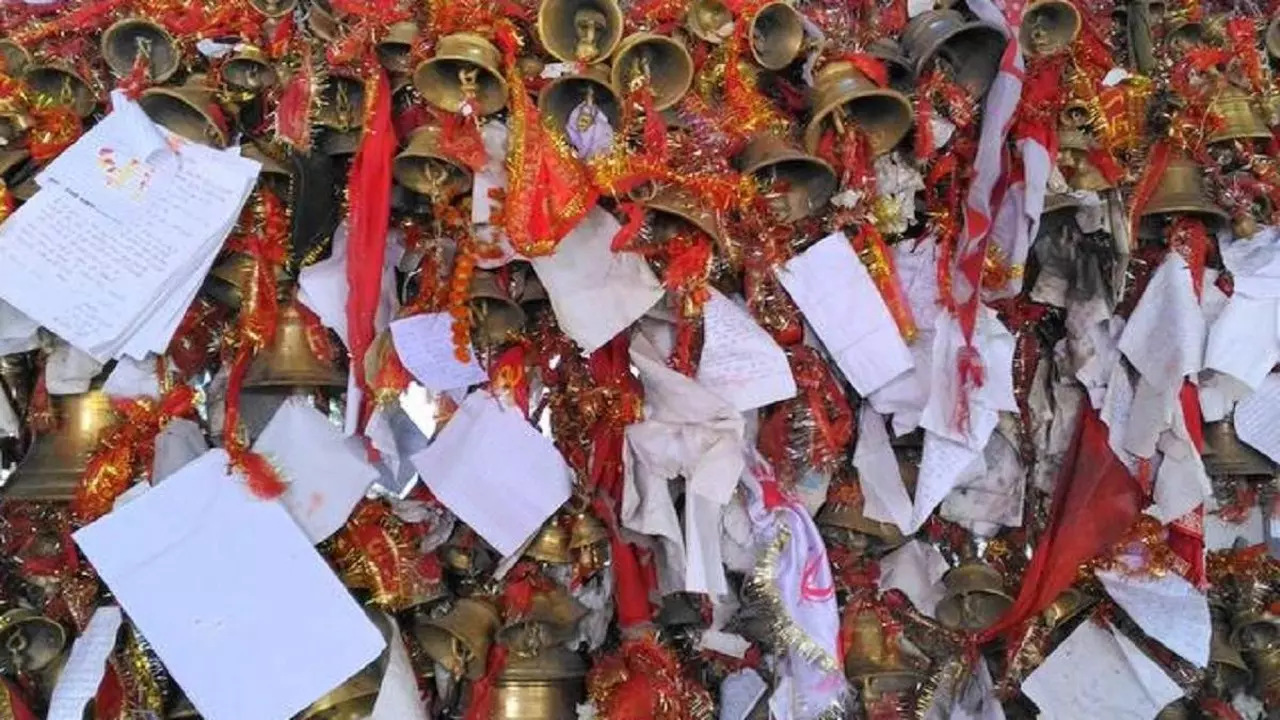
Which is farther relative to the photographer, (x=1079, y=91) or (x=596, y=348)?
(x=1079, y=91)

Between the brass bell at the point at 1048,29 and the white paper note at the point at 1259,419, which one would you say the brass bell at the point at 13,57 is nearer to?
the brass bell at the point at 1048,29

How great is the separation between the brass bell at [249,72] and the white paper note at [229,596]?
502mm

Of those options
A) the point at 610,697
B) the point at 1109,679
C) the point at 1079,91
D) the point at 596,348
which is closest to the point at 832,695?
the point at 610,697

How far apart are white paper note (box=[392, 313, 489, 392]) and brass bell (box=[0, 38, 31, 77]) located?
0.63m

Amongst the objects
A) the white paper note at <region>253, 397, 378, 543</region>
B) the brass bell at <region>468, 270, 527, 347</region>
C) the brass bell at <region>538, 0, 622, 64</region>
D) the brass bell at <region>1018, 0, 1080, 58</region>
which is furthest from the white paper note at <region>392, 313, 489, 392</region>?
the brass bell at <region>1018, 0, 1080, 58</region>

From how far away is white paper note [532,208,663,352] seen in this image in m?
1.48

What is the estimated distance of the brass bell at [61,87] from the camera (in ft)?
5.07

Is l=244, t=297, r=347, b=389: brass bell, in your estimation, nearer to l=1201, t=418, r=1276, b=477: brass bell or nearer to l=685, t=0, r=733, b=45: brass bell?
l=685, t=0, r=733, b=45: brass bell

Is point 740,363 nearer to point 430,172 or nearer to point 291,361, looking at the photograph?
point 430,172

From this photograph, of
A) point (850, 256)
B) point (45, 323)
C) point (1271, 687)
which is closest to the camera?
point (45, 323)

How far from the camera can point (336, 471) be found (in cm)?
152

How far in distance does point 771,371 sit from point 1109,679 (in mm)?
660

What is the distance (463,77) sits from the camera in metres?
1.48

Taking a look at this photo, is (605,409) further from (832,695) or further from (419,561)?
(832,695)
